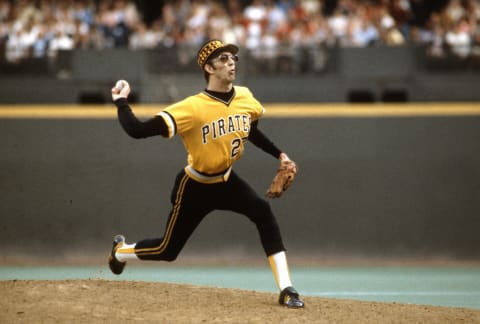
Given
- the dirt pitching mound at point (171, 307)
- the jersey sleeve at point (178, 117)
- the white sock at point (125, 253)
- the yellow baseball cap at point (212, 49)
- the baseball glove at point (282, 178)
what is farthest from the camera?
the white sock at point (125, 253)

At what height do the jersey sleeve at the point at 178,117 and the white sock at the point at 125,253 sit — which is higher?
the jersey sleeve at the point at 178,117

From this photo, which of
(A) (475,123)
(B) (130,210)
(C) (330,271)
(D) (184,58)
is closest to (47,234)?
(B) (130,210)

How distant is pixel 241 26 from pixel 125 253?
7082mm

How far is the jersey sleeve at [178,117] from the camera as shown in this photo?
7125mm

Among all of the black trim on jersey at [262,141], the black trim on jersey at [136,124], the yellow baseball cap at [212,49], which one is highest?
the yellow baseball cap at [212,49]

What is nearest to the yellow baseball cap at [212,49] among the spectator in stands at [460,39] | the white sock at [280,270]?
the white sock at [280,270]

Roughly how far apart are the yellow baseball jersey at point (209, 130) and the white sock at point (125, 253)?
37.8 inches

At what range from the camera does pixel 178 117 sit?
7168 millimetres

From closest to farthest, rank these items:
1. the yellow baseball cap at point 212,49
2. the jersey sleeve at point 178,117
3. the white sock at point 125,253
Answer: the jersey sleeve at point 178,117 → the yellow baseball cap at point 212,49 → the white sock at point 125,253

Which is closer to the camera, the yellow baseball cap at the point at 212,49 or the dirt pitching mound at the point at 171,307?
the dirt pitching mound at the point at 171,307

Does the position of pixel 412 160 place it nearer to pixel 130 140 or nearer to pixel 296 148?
pixel 296 148

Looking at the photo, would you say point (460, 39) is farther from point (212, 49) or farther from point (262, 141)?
point (212, 49)

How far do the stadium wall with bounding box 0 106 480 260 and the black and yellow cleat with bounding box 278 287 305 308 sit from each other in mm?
4694

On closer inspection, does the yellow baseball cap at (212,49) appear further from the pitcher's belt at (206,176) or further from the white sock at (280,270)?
the white sock at (280,270)
